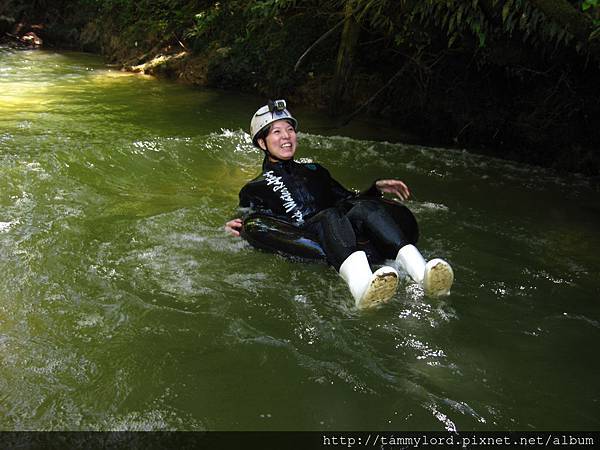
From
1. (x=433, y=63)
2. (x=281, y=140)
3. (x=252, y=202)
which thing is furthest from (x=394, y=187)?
(x=433, y=63)

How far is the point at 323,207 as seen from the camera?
14.6 feet

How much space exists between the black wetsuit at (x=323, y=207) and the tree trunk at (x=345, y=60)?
13.4 feet

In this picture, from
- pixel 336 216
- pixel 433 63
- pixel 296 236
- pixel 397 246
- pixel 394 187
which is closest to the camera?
pixel 397 246

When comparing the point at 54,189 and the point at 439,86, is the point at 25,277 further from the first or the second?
the point at 439,86

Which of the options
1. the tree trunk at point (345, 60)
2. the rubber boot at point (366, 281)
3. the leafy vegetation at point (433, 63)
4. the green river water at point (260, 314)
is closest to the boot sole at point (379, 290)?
the rubber boot at point (366, 281)

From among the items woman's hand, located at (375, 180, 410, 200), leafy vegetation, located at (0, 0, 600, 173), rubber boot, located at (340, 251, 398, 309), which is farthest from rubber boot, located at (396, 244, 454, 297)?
leafy vegetation, located at (0, 0, 600, 173)

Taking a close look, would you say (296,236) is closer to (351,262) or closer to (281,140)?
(351,262)

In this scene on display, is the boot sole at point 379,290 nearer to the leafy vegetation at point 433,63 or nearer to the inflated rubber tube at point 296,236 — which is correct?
the inflated rubber tube at point 296,236

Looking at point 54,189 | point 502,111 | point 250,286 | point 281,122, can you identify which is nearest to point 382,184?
point 281,122

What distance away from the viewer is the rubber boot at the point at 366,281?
3.21 m

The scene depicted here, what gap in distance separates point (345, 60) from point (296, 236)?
17.5 feet

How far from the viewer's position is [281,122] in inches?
179

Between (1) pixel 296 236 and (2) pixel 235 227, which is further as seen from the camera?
(2) pixel 235 227

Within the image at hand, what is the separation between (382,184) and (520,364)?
1.82m
